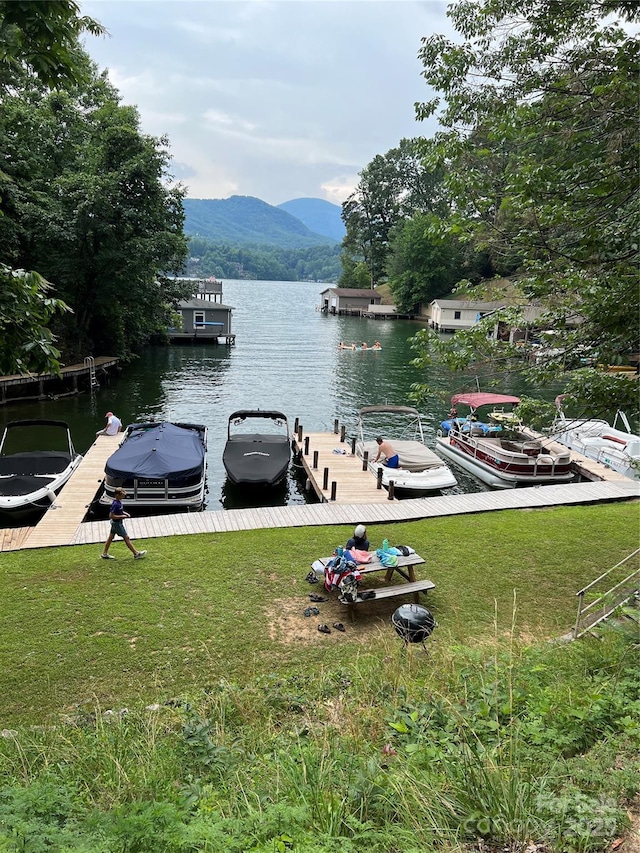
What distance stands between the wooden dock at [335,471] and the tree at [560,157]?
8997 millimetres

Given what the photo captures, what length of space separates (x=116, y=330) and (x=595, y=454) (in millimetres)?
34372

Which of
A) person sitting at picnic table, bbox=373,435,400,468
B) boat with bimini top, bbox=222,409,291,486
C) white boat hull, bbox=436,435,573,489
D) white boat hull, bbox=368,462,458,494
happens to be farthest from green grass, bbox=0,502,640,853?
white boat hull, bbox=436,435,573,489

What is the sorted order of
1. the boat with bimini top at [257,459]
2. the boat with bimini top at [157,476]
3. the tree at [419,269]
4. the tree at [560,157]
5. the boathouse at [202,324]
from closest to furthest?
the tree at [560,157] → the boat with bimini top at [157,476] → the boat with bimini top at [257,459] → the boathouse at [202,324] → the tree at [419,269]

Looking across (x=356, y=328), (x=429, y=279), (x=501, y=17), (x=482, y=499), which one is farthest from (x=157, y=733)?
(x=429, y=279)

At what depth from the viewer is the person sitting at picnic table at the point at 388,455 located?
61.2 ft

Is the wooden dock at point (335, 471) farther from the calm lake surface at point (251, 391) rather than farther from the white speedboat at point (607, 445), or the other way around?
the white speedboat at point (607, 445)

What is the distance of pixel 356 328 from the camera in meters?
75.8

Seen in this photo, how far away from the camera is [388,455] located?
1905 cm

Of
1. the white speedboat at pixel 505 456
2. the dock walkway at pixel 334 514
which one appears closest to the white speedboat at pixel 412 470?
the white speedboat at pixel 505 456

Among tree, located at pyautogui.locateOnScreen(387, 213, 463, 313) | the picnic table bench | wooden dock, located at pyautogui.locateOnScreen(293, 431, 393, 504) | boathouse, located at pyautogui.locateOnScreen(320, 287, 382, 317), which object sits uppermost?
tree, located at pyautogui.locateOnScreen(387, 213, 463, 313)

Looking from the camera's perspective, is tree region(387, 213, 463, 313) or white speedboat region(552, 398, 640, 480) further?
tree region(387, 213, 463, 313)

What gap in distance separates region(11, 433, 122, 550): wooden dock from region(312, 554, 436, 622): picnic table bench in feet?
21.8

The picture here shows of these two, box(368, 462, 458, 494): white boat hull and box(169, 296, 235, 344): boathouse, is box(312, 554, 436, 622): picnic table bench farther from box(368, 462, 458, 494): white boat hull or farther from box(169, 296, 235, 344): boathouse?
box(169, 296, 235, 344): boathouse

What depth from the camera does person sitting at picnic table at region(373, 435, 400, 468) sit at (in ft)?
61.2
